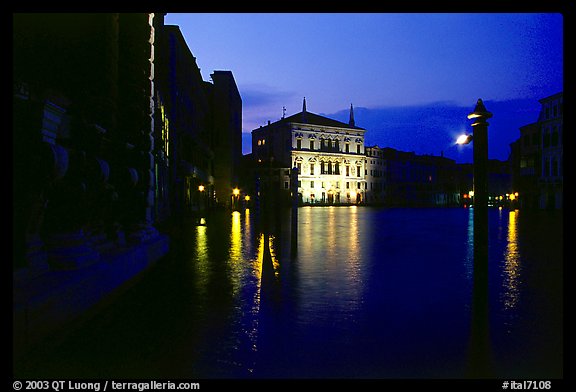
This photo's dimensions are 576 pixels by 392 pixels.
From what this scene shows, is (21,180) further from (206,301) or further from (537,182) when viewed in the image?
(537,182)

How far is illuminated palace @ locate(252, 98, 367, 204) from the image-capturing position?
10031 cm

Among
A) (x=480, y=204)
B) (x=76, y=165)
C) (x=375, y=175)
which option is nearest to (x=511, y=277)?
(x=480, y=204)

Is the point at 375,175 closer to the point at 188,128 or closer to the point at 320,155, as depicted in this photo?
the point at 320,155

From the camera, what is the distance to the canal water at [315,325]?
430cm

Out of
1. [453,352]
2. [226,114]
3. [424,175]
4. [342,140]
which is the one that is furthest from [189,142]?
[424,175]

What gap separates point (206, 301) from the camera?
7.07 meters

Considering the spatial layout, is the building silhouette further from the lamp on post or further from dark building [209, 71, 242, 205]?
dark building [209, 71, 242, 205]

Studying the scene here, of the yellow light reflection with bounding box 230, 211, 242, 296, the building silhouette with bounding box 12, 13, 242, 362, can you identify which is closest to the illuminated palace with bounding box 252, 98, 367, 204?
the yellow light reflection with bounding box 230, 211, 242, 296

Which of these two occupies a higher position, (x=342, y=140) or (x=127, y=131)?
(x=342, y=140)

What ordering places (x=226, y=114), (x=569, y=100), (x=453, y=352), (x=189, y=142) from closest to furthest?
1. (x=453, y=352)
2. (x=569, y=100)
3. (x=189, y=142)
4. (x=226, y=114)

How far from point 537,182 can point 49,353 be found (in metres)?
68.9

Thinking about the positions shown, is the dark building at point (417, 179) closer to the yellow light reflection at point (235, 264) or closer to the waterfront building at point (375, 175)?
the waterfront building at point (375, 175)

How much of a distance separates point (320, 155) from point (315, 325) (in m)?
97.7

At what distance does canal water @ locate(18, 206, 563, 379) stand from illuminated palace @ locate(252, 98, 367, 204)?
288 ft
